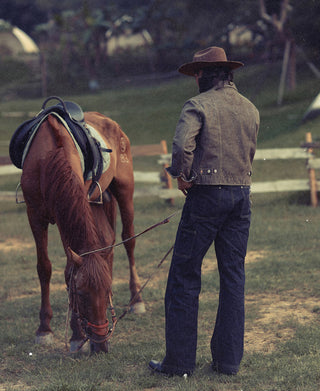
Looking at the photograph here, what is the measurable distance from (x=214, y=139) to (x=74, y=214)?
1.27m

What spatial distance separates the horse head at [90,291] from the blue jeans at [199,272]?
1.63ft

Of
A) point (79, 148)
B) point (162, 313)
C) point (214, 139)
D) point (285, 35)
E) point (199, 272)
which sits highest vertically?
point (285, 35)

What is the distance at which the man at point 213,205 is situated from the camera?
412 centimetres

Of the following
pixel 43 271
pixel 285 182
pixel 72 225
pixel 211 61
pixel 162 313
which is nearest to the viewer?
pixel 211 61

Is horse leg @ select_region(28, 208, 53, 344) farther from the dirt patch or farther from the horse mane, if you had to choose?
the dirt patch

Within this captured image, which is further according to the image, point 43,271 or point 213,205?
point 43,271

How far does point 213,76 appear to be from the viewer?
425cm

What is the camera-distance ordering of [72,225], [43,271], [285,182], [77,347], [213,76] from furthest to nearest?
[285,182], [43,271], [77,347], [72,225], [213,76]

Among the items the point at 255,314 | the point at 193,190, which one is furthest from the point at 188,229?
the point at 255,314

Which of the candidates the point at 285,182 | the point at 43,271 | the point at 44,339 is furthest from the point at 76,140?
the point at 285,182

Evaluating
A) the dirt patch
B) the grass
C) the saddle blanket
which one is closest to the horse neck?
the saddle blanket

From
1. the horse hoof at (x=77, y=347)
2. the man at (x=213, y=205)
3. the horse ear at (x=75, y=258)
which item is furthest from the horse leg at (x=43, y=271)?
the man at (x=213, y=205)

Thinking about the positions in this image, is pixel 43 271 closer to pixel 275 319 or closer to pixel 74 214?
pixel 74 214

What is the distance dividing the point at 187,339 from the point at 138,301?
6.50ft
